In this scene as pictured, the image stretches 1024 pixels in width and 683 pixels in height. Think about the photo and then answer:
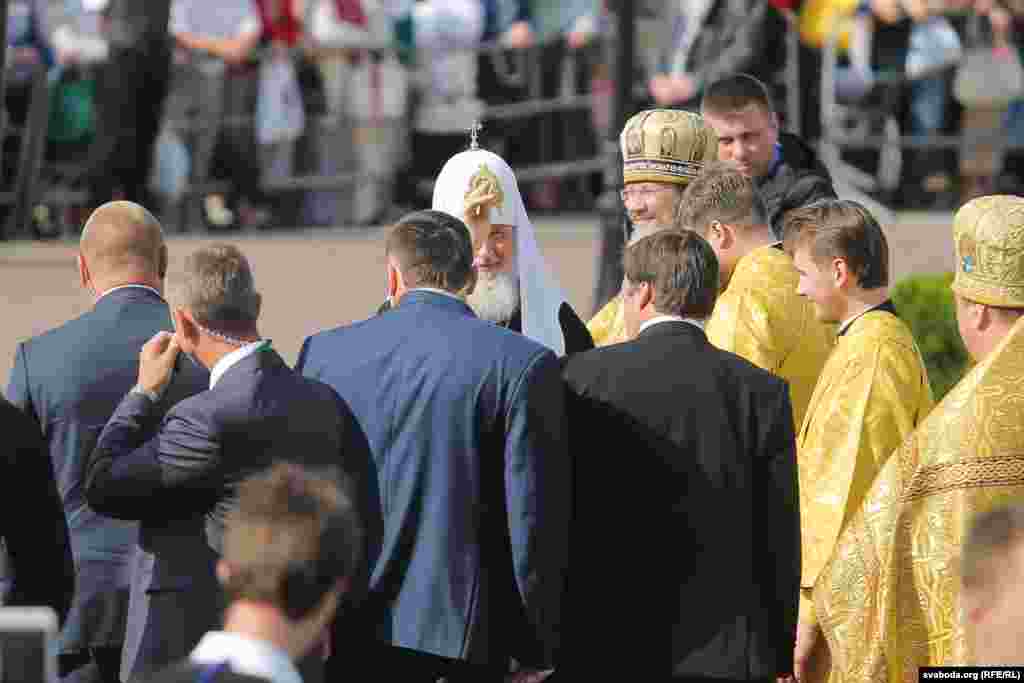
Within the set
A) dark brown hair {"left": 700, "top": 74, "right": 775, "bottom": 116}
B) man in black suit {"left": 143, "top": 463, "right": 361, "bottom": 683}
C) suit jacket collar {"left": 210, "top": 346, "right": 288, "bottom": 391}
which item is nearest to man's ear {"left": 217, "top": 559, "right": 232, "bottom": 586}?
man in black suit {"left": 143, "top": 463, "right": 361, "bottom": 683}

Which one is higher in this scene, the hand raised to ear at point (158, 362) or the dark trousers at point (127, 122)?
the dark trousers at point (127, 122)

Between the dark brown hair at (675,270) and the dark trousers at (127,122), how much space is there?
10575 mm

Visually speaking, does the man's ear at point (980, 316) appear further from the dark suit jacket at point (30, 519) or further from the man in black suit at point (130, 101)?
the man in black suit at point (130, 101)

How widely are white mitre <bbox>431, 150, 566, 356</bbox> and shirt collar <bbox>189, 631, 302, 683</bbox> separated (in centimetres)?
341

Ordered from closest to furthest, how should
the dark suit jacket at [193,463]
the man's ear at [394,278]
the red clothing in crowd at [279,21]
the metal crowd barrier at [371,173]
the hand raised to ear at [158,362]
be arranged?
the dark suit jacket at [193,463], the hand raised to ear at [158,362], the man's ear at [394,278], the metal crowd barrier at [371,173], the red clothing in crowd at [279,21]

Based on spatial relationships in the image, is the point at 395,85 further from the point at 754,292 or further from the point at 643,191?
the point at 754,292

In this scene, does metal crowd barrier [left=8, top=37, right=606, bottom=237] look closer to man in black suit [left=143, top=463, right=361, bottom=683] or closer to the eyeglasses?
the eyeglasses

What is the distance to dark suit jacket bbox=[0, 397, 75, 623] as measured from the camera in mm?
5445

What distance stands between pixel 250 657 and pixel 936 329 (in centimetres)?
828

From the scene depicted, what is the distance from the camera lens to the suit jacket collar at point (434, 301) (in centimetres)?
600

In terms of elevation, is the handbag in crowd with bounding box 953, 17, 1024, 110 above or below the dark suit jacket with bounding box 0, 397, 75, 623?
above

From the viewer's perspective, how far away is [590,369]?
5.96 meters

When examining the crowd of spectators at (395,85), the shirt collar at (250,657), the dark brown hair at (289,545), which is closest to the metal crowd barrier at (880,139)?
the crowd of spectators at (395,85)

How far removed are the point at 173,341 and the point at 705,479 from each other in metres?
1.31
